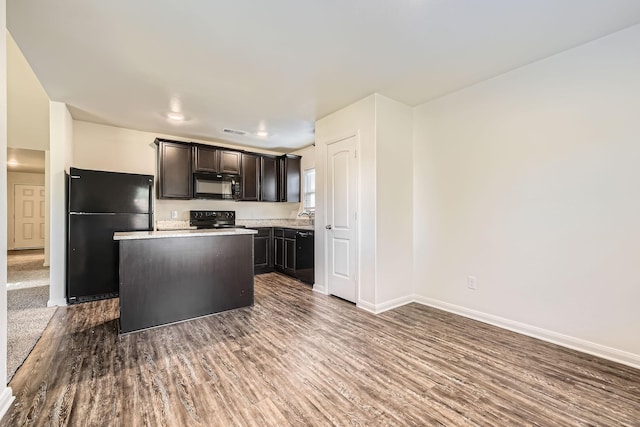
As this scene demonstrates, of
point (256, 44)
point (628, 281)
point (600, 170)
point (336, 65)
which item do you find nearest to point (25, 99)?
point (256, 44)

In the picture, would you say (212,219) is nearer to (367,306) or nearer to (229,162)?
(229,162)

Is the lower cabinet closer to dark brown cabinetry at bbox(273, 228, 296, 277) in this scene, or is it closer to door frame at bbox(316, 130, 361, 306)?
dark brown cabinetry at bbox(273, 228, 296, 277)

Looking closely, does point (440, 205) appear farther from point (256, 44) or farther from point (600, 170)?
point (256, 44)

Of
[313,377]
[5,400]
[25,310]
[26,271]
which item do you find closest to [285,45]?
[313,377]

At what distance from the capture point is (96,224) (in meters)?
3.60

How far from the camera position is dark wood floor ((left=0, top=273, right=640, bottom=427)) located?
1.57m

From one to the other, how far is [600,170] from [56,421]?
3.91 meters

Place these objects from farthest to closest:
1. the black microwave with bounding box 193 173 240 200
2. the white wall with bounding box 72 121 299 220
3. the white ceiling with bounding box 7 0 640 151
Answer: the black microwave with bounding box 193 173 240 200 → the white wall with bounding box 72 121 299 220 → the white ceiling with bounding box 7 0 640 151

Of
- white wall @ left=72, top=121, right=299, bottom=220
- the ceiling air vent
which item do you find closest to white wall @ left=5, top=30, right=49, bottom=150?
white wall @ left=72, top=121, right=299, bottom=220

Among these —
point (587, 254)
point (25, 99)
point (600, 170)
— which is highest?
point (25, 99)

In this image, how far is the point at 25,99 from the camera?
4445 mm

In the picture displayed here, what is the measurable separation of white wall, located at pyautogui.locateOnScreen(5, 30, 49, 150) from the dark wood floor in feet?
11.2

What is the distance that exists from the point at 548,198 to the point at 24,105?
725 centimetres

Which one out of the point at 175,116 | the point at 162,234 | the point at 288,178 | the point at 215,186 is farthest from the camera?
the point at 288,178
